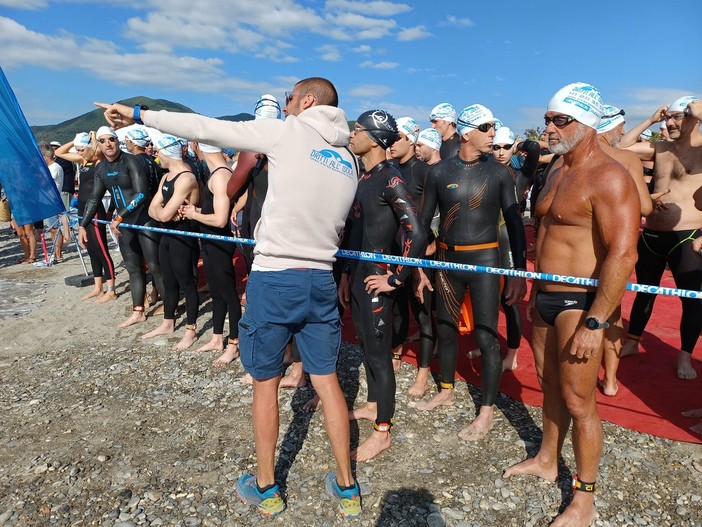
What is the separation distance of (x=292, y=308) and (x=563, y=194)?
1.51 metres

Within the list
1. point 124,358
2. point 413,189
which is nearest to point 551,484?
point 413,189

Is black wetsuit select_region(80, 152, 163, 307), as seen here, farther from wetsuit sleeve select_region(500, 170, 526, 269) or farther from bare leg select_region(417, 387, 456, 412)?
wetsuit sleeve select_region(500, 170, 526, 269)

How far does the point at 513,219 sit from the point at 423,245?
30.2 inches

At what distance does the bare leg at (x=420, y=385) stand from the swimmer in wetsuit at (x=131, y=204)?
3605 mm

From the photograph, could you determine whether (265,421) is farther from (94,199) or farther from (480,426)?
(94,199)

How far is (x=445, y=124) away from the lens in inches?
238

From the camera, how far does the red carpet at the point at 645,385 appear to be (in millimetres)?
3502

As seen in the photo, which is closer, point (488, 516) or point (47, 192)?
point (488, 516)

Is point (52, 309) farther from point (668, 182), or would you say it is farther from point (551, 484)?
point (668, 182)

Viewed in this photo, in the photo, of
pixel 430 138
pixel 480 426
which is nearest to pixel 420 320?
pixel 480 426

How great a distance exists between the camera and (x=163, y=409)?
389cm

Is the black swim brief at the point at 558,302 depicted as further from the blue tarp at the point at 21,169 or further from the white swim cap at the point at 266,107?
the blue tarp at the point at 21,169

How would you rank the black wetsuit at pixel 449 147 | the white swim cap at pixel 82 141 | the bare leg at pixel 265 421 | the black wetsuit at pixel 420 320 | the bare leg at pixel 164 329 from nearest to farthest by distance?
the bare leg at pixel 265 421 < the black wetsuit at pixel 420 320 < the bare leg at pixel 164 329 < the black wetsuit at pixel 449 147 < the white swim cap at pixel 82 141

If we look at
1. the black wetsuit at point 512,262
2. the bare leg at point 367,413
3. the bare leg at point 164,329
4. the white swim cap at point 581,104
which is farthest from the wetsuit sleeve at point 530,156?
the bare leg at point 164,329
